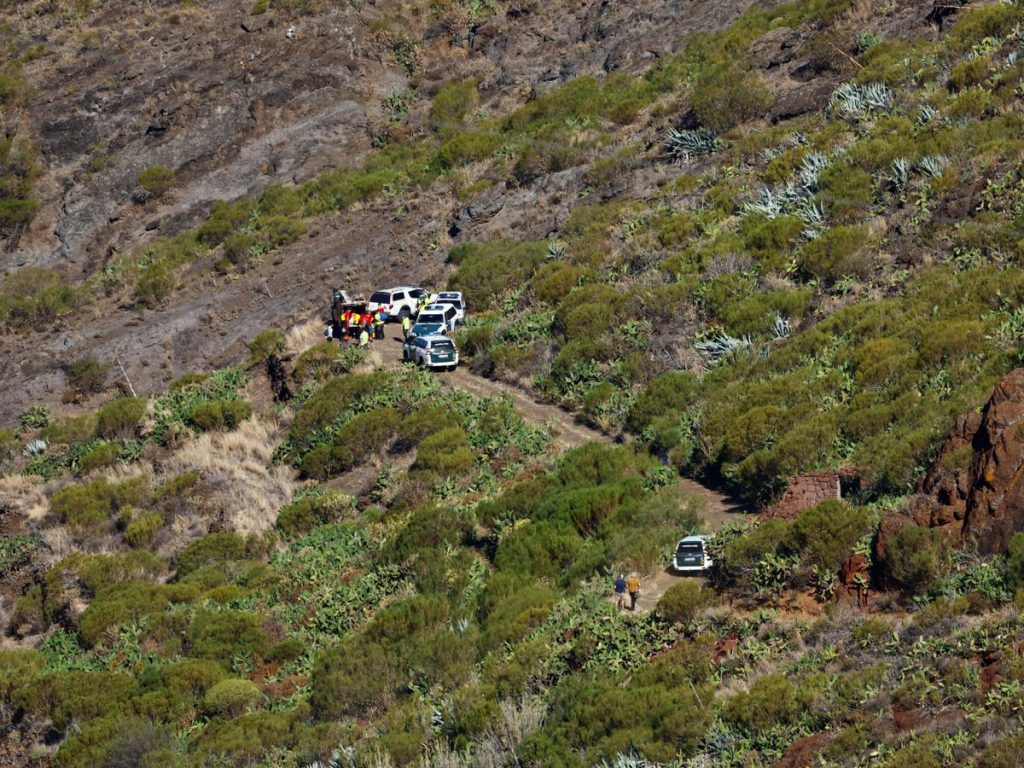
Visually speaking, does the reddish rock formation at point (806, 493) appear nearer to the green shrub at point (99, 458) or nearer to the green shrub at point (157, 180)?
the green shrub at point (99, 458)

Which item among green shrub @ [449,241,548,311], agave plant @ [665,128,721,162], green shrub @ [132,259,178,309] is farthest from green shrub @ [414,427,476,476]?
green shrub @ [132,259,178,309]

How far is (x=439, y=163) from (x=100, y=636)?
103ft

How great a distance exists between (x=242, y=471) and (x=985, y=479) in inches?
921

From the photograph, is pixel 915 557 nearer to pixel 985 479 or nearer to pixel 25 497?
pixel 985 479

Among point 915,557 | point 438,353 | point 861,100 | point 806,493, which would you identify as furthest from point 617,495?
point 861,100

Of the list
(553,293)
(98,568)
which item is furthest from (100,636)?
(553,293)

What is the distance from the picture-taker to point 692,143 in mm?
55000

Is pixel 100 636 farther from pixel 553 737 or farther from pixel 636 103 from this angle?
pixel 636 103

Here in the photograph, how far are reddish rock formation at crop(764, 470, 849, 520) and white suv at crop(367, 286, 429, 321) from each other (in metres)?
22.8

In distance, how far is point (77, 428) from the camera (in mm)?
50844

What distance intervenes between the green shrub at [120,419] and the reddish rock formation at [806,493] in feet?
77.8

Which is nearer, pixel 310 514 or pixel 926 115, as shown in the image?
pixel 310 514

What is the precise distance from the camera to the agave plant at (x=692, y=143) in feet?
178

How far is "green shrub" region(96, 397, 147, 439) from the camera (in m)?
49.4
